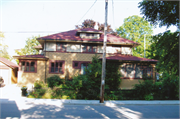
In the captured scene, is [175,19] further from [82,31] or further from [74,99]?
[82,31]

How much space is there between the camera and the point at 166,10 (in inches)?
334

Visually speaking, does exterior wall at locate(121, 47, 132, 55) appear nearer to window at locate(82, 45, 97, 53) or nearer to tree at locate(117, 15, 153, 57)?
window at locate(82, 45, 97, 53)

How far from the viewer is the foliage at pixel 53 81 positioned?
19.6m

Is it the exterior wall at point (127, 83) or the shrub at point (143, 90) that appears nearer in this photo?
the shrub at point (143, 90)

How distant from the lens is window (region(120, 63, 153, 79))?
21.2 meters

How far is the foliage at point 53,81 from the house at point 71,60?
47.5 inches

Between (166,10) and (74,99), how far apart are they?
9.85 meters

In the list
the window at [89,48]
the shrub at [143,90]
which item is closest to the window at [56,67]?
the window at [89,48]

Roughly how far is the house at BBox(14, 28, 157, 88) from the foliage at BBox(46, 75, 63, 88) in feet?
3.96

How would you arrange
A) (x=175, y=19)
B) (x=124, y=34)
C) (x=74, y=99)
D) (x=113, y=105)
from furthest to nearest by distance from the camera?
(x=124, y=34) → (x=74, y=99) → (x=113, y=105) → (x=175, y=19)

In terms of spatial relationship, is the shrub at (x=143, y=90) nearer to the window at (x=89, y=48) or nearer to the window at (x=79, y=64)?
the window at (x=79, y=64)

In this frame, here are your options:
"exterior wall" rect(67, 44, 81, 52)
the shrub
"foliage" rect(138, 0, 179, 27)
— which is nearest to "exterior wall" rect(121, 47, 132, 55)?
"exterior wall" rect(67, 44, 81, 52)

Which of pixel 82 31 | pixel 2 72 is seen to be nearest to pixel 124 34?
pixel 82 31

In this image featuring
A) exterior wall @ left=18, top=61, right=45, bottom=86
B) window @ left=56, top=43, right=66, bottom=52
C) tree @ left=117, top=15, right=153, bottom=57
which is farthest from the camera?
tree @ left=117, top=15, right=153, bottom=57
